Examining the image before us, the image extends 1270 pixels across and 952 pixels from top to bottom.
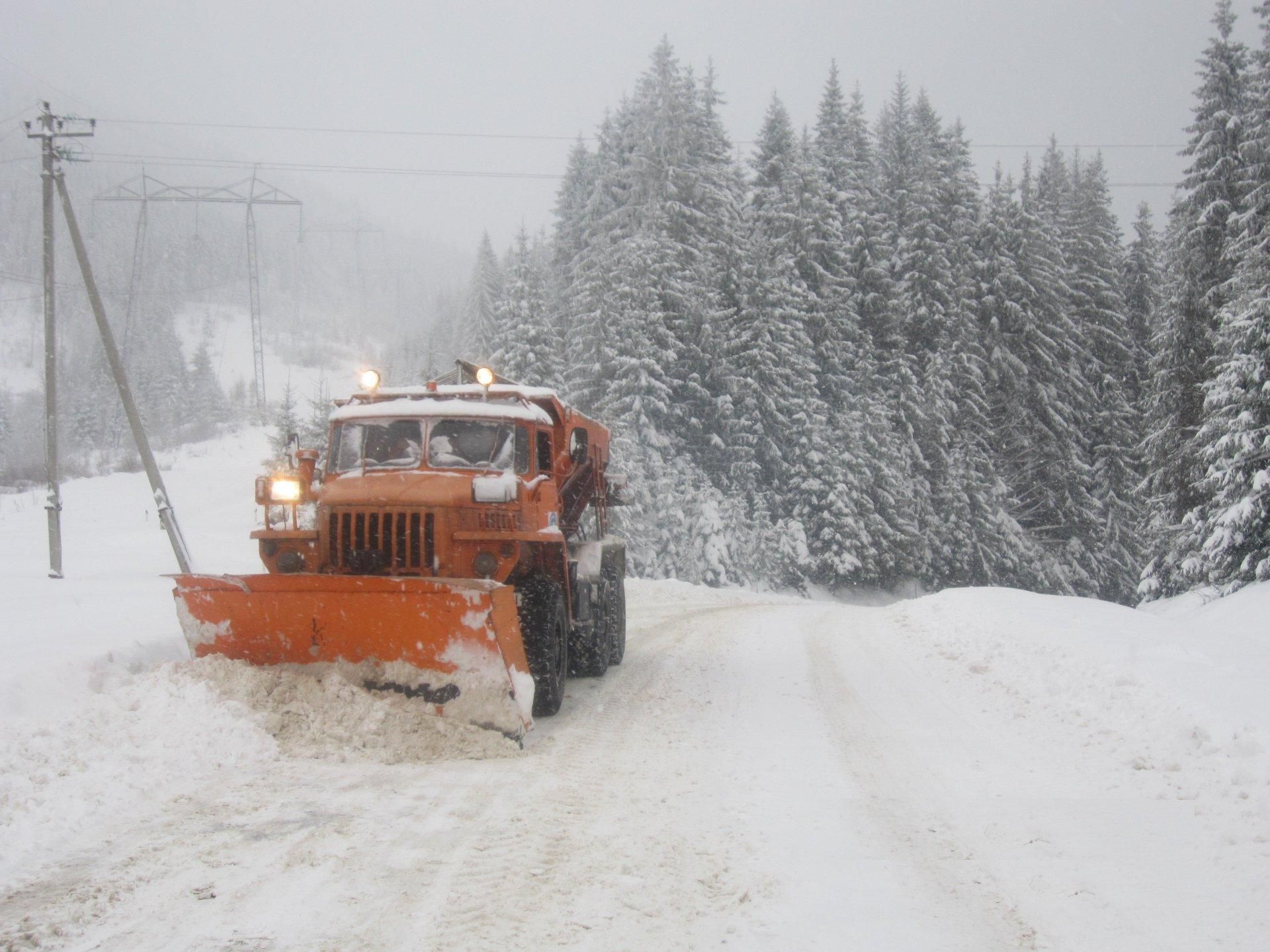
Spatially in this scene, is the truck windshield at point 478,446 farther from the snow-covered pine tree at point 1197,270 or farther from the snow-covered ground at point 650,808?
the snow-covered pine tree at point 1197,270

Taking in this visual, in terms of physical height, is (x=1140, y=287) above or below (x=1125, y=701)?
above

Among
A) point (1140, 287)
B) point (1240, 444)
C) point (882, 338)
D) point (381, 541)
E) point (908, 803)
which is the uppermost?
point (1140, 287)

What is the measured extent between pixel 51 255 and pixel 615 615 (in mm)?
10801

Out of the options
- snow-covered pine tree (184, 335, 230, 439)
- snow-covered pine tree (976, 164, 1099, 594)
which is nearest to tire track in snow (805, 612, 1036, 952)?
snow-covered pine tree (976, 164, 1099, 594)

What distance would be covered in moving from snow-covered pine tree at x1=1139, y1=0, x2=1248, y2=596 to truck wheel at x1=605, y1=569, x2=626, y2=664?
58.2 ft

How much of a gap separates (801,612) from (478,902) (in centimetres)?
1237

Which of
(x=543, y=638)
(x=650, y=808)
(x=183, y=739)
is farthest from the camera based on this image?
(x=543, y=638)

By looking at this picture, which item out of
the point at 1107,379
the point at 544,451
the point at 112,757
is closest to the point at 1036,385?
the point at 1107,379

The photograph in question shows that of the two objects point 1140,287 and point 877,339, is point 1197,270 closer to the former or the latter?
point 877,339

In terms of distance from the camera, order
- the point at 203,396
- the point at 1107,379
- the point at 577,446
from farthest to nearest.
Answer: the point at 203,396 → the point at 1107,379 → the point at 577,446

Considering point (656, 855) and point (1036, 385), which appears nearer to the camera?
point (656, 855)

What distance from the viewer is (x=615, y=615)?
916 cm

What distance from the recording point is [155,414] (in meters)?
66.9

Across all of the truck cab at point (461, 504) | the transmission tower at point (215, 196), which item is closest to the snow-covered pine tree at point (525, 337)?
the transmission tower at point (215, 196)
